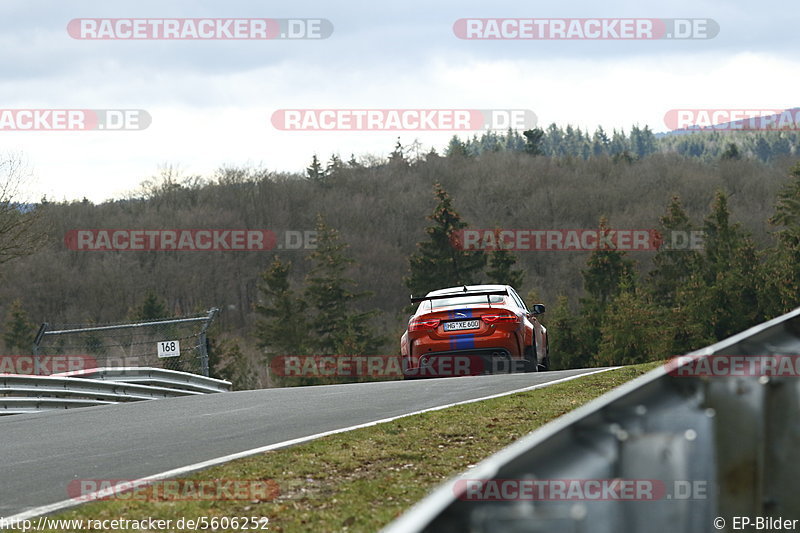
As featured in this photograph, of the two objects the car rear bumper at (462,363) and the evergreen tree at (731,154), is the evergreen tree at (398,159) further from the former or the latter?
the car rear bumper at (462,363)

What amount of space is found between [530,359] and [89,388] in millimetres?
7160

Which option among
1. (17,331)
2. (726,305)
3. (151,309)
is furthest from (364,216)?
(726,305)

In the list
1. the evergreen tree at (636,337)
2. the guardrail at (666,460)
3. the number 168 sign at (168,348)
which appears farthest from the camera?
the evergreen tree at (636,337)

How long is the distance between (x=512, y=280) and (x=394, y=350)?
Result: 11519 millimetres

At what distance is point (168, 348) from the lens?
21531 millimetres

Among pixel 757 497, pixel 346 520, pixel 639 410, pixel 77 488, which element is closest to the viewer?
pixel 639 410

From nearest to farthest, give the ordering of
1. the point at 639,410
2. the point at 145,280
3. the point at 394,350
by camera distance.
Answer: the point at 639,410 → the point at 394,350 → the point at 145,280

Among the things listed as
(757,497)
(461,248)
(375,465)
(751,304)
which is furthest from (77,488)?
(461,248)

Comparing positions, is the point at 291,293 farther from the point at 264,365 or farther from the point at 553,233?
the point at 553,233

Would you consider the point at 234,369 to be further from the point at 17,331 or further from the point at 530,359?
the point at 530,359

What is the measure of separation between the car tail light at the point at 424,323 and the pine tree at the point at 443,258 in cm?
4589

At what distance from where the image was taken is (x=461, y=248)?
62906 millimetres

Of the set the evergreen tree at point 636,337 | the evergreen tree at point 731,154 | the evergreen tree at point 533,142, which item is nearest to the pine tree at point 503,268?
the evergreen tree at point 636,337

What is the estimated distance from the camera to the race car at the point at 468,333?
52.1 feet
